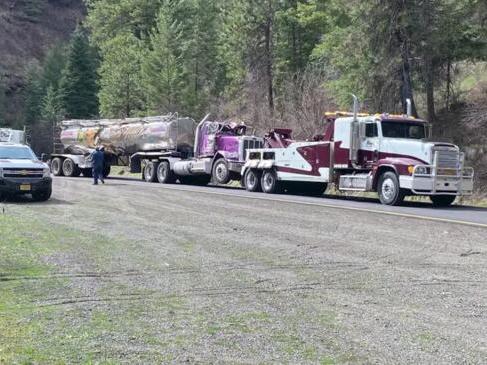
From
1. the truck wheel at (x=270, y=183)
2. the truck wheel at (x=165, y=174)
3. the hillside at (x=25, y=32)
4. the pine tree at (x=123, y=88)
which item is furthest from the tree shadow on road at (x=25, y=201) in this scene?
the hillside at (x=25, y=32)

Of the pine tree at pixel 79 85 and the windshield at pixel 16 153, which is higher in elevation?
the pine tree at pixel 79 85

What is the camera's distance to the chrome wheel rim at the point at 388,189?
20000 mm

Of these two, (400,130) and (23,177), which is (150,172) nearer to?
(23,177)

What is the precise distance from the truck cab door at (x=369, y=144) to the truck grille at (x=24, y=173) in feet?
32.7

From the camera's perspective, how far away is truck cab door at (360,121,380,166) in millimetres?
21375

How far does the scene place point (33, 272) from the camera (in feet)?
29.1

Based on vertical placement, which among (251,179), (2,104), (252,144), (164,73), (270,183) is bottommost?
(270,183)

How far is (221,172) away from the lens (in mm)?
28922

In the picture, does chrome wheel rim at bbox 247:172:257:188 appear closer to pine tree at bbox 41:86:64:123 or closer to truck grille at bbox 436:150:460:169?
truck grille at bbox 436:150:460:169

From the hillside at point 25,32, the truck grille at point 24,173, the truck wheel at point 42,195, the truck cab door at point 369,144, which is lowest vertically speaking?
the truck wheel at point 42,195

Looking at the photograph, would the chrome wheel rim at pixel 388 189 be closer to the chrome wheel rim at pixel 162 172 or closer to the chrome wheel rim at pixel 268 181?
the chrome wheel rim at pixel 268 181

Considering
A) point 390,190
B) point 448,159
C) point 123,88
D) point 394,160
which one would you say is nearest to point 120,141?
point 394,160

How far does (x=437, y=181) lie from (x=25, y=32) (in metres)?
91.1

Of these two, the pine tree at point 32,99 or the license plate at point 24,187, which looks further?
the pine tree at point 32,99
